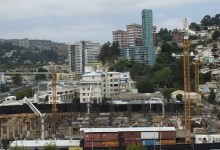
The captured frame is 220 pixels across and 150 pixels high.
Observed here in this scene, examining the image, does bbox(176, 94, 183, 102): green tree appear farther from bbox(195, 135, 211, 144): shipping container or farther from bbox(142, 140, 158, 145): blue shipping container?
bbox(142, 140, 158, 145): blue shipping container

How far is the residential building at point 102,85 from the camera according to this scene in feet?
97.2

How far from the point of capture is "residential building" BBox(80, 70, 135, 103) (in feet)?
97.2

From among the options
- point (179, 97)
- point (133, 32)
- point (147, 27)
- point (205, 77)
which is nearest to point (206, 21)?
point (133, 32)

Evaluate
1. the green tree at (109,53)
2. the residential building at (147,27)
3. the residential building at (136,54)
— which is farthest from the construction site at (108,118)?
the residential building at (147,27)

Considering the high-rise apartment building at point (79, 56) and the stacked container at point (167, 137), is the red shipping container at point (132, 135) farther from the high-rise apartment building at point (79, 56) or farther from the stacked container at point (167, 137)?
the high-rise apartment building at point (79, 56)

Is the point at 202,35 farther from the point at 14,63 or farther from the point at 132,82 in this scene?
the point at 14,63

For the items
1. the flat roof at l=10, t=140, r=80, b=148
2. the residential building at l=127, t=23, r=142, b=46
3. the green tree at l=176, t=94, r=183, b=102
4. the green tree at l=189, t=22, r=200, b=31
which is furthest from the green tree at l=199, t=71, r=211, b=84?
the residential building at l=127, t=23, r=142, b=46

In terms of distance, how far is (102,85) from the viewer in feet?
101

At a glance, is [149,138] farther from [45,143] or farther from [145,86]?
[145,86]

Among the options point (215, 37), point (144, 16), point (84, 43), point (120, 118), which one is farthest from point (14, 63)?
point (120, 118)

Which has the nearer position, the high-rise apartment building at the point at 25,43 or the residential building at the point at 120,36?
the residential building at the point at 120,36

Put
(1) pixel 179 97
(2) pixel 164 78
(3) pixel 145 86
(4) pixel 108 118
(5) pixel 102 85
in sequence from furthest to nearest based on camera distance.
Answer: (2) pixel 164 78 < (3) pixel 145 86 < (5) pixel 102 85 < (1) pixel 179 97 < (4) pixel 108 118

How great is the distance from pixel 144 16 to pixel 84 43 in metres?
8.34

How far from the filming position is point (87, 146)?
15734 millimetres
